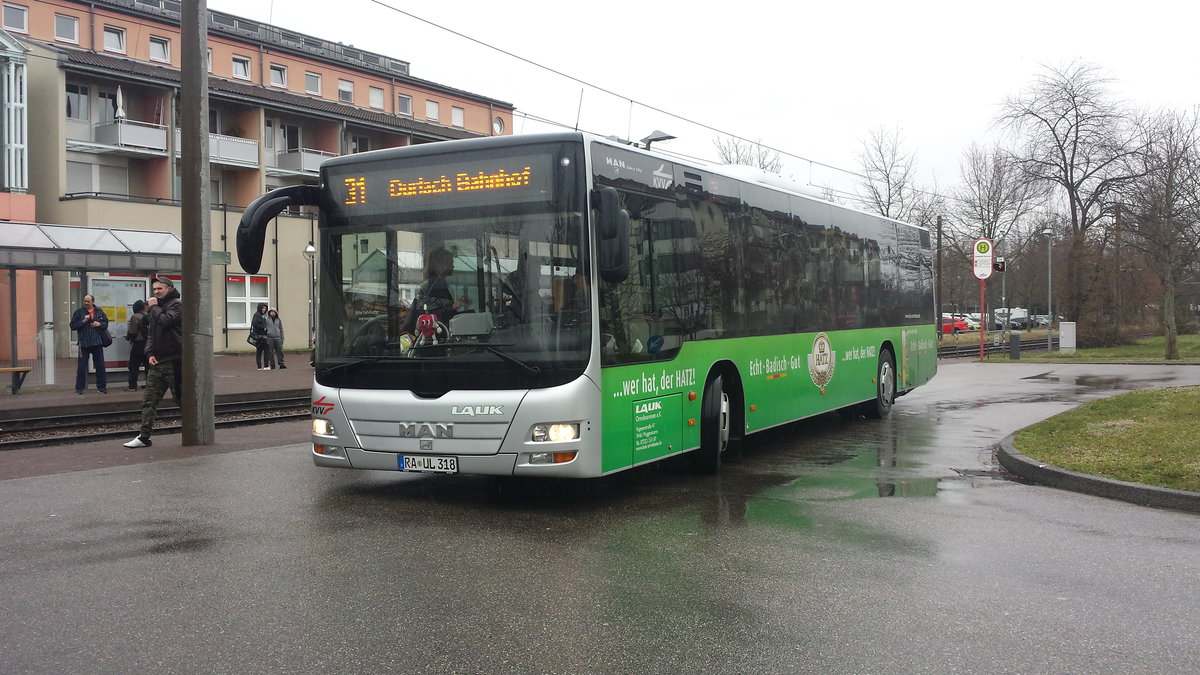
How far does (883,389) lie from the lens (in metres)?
15.5

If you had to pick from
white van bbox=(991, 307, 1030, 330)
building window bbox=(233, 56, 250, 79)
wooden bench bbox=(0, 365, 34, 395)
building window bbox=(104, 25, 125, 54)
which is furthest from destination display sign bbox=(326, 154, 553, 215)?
white van bbox=(991, 307, 1030, 330)

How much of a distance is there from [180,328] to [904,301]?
10.5m

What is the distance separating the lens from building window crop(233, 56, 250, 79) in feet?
165

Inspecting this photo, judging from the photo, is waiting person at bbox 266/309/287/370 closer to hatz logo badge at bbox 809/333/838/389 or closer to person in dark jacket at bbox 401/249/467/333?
hatz logo badge at bbox 809/333/838/389

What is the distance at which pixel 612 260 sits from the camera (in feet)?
25.8

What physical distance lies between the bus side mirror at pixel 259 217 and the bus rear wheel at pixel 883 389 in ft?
30.0

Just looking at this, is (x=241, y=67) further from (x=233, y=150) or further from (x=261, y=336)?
(x=261, y=336)

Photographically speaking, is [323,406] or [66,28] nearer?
[323,406]

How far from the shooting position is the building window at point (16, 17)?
42.4 m

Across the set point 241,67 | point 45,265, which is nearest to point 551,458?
point 45,265

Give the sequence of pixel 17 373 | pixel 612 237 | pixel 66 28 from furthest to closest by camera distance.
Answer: pixel 66 28, pixel 17 373, pixel 612 237

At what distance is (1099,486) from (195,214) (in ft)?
32.3

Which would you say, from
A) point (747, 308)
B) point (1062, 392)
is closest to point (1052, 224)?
point (1062, 392)

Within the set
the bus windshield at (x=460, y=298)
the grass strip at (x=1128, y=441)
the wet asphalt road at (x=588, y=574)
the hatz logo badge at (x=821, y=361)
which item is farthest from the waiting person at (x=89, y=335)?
the grass strip at (x=1128, y=441)
